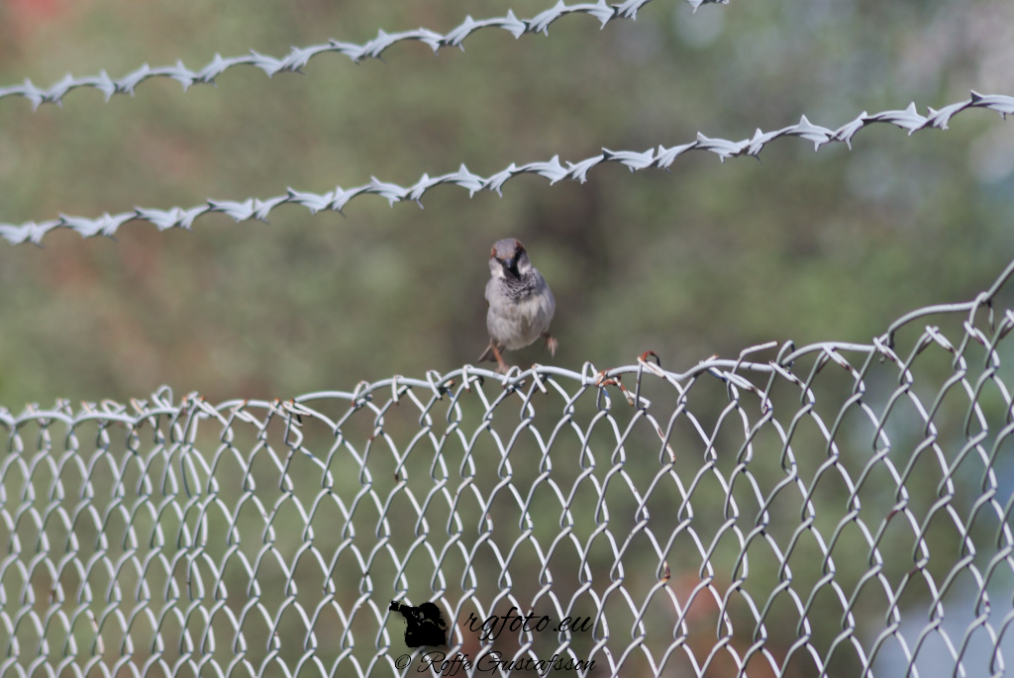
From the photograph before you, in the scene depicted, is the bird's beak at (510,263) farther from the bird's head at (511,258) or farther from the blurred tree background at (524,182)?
the blurred tree background at (524,182)

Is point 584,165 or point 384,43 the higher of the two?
point 384,43

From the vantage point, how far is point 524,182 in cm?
1048

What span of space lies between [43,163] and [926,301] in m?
9.43

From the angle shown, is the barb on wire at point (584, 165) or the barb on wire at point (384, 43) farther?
the barb on wire at point (384, 43)

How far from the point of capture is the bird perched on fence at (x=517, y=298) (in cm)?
378

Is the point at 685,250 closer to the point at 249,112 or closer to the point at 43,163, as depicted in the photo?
the point at 249,112

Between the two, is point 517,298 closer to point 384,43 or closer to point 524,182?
point 384,43

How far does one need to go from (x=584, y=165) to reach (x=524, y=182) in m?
8.45

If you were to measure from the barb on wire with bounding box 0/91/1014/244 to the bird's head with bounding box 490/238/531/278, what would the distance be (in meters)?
1.33

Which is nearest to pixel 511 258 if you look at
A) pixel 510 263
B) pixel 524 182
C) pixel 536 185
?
pixel 510 263

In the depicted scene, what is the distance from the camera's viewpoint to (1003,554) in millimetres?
1413

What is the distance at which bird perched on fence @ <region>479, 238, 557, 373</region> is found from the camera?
149 inches

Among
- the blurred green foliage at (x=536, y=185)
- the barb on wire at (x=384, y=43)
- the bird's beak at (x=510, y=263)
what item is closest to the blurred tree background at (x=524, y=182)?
the blurred green foliage at (x=536, y=185)

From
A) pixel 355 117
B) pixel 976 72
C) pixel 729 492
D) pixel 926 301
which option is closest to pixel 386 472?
pixel 355 117
